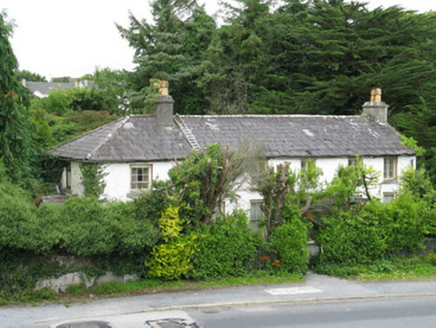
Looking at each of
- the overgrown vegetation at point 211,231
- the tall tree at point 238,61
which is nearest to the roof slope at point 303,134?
the overgrown vegetation at point 211,231

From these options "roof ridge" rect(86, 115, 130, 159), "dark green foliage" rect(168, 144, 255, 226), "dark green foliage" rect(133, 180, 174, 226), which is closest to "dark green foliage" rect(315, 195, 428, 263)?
"dark green foliage" rect(168, 144, 255, 226)

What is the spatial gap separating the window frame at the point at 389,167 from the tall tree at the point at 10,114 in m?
19.4

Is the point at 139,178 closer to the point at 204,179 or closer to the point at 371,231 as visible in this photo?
the point at 204,179

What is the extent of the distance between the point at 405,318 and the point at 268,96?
1111 inches

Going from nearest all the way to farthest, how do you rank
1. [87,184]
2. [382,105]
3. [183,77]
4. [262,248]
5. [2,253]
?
[2,253]
[262,248]
[87,184]
[382,105]
[183,77]

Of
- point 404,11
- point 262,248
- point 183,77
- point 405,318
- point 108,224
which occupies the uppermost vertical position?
point 404,11

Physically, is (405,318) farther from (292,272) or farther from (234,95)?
(234,95)

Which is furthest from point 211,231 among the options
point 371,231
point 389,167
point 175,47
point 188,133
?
point 175,47

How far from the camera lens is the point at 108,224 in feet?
51.4

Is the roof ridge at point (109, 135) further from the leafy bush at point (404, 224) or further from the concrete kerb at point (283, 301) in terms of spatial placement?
the leafy bush at point (404, 224)

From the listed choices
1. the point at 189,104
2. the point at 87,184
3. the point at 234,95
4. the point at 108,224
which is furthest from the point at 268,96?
the point at 108,224

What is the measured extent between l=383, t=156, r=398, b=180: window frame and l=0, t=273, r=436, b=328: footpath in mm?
12167

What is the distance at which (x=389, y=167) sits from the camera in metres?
30.5

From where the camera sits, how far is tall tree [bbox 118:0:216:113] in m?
44.9
